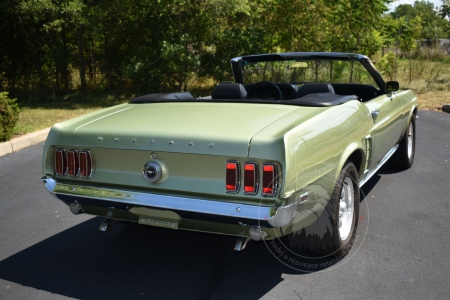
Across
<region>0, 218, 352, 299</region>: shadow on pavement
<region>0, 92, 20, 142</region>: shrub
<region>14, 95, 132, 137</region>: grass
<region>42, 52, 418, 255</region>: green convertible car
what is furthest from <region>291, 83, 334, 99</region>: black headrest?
<region>14, 95, 132, 137</region>: grass

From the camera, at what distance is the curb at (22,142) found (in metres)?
8.13

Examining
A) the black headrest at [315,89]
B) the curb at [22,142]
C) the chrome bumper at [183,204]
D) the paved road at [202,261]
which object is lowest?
the curb at [22,142]

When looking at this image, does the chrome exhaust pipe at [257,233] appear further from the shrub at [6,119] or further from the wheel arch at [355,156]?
the shrub at [6,119]

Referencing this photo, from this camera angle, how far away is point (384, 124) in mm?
4781

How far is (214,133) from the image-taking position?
3.19m

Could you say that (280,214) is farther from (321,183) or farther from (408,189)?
(408,189)

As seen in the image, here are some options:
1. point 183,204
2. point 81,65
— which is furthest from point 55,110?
point 183,204

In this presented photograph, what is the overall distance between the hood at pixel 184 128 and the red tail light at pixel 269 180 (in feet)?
0.52

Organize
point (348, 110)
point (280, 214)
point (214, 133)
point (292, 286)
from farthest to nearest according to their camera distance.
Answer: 1. point (348, 110)
2. point (292, 286)
3. point (214, 133)
4. point (280, 214)

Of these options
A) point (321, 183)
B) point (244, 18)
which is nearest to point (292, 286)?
point (321, 183)

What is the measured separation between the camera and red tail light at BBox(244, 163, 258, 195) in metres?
3.02

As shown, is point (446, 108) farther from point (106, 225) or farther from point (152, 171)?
point (152, 171)

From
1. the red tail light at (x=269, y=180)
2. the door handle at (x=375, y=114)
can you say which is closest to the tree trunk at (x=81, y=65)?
the door handle at (x=375, y=114)

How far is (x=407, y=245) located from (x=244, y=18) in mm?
13953
